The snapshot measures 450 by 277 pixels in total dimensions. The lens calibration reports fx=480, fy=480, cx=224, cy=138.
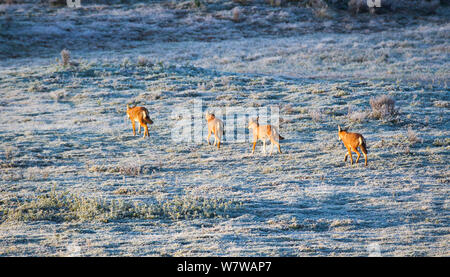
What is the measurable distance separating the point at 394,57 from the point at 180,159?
1931 cm

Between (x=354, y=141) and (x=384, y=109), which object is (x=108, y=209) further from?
(x=384, y=109)

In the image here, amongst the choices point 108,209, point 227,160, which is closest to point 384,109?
point 227,160

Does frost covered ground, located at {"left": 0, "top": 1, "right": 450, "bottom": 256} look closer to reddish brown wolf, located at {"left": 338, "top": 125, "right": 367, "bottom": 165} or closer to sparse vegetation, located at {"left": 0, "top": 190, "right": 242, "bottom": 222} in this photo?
sparse vegetation, located at {"left": 0, "top": 190, "right": 242, "bottom": 222}

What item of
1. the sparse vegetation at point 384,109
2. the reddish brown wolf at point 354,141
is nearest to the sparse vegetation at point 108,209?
the reddish brown wolf at point 354,141

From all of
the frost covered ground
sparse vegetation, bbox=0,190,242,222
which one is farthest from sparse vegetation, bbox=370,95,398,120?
sparse vegetation, bbox=0,190,242,222

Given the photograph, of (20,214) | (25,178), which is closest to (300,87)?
(25,178)

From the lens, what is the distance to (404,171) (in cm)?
1068

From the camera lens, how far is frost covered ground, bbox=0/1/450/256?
7586 millimetres

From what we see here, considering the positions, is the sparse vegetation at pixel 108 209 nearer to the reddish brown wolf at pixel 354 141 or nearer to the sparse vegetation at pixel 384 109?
the reddish brown wolf at pixel 354 141

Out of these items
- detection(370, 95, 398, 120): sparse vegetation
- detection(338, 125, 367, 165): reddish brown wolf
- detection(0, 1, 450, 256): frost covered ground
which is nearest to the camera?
detection(0, 1, 450, 256): frost covered ground

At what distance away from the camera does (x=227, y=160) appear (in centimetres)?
1197

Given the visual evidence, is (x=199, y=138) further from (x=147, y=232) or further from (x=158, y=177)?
(x=147, y=232)

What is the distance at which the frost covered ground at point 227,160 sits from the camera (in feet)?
24.9

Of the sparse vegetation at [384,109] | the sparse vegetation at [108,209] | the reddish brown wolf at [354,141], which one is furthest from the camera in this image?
the sparse vegetation at [384,109]
